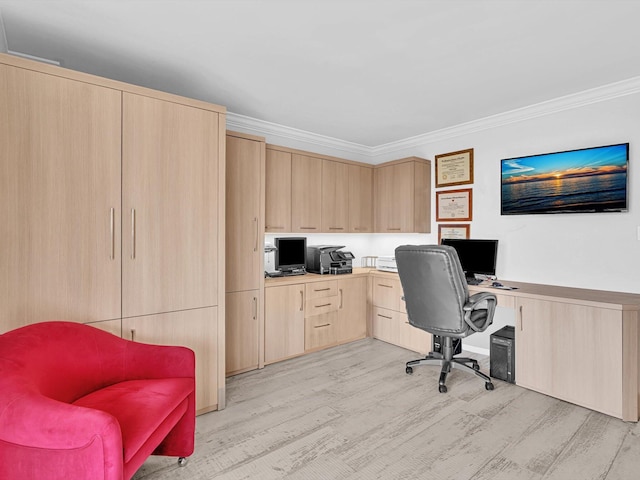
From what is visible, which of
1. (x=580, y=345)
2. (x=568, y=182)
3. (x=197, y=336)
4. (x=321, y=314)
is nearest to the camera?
(x=197, y=336)

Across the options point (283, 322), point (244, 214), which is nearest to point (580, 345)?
point (283, 322)

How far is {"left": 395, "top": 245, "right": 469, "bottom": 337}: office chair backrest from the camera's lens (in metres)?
2.81

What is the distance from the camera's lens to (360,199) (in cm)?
463

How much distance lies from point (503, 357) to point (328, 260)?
80.4 inches

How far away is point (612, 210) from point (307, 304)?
2.96m

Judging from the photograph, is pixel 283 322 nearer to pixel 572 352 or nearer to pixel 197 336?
pixel 197 336

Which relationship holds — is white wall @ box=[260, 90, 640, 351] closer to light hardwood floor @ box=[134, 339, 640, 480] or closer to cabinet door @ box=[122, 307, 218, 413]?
light hardwood floor @ box=[134, 339, 640, 480]

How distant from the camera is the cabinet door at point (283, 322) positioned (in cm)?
349

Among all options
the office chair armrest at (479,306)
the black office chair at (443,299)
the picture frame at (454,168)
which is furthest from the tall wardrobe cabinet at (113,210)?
the picture frame at (454,168)

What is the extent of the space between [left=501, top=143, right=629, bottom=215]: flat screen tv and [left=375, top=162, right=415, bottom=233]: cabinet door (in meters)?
1.05

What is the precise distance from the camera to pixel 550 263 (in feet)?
11.0

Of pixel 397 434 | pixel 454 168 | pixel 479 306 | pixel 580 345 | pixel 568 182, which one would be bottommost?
pixel 397 434

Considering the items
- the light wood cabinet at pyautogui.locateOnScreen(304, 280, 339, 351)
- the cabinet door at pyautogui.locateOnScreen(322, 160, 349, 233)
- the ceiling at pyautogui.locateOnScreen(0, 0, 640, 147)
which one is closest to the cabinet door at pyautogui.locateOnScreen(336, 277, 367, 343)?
the light wood cabinet at pyautogui.locateOnScreen(304, 280, 339, 351)

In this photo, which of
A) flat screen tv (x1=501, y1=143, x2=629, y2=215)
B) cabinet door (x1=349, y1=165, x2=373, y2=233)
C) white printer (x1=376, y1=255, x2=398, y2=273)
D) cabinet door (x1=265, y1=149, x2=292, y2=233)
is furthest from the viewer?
cabinet door (x1=349, y1=165, x2=373, y2=233)
